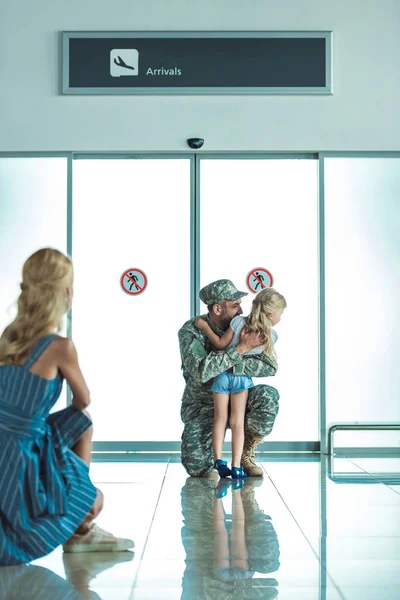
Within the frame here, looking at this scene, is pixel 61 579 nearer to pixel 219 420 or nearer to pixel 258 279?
pixel 219 420

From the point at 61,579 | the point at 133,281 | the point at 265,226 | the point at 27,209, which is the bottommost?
the point at 61,579

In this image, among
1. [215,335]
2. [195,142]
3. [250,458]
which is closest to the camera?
[215,335]

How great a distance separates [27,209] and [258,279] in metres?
1.93

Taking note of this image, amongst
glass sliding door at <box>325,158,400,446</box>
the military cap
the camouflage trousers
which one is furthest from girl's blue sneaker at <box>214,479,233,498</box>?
glass sliding door at <box>325,158,400,446</box>

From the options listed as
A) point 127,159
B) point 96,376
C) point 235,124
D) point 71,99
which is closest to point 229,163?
point 235,124

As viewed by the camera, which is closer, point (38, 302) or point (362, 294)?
point (38, 302)

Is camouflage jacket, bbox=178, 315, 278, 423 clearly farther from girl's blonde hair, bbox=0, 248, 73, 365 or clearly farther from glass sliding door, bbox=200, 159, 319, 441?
girl's blonde hair, bbox=0, 248, 73, 365

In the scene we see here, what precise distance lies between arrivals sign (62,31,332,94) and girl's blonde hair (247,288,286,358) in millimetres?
2314

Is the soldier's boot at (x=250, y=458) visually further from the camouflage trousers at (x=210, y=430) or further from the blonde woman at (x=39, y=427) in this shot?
the blonde woman at (x=39, y=427)

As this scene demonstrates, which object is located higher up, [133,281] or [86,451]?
[133,281]

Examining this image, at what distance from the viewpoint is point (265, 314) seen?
4.79 meters

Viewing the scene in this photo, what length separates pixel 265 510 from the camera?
3.87 meters

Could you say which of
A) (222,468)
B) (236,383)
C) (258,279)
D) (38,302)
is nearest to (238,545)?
(38,302)

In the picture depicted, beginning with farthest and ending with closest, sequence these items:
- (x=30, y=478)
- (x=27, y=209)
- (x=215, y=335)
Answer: (x=27, y=209)
(x=215, y=335)
(x=30, y=478)
